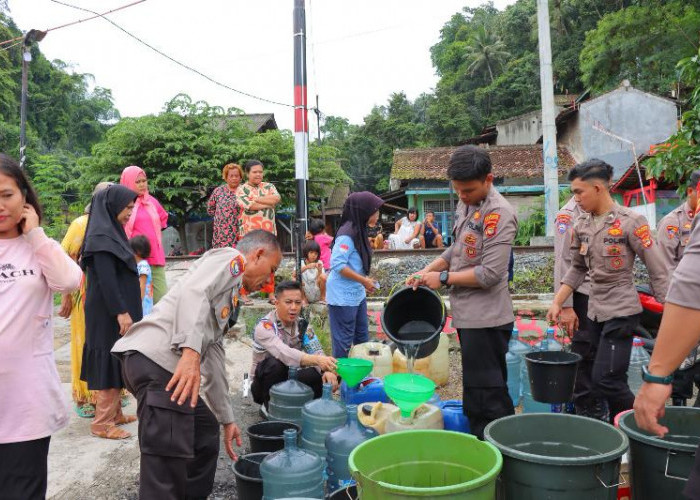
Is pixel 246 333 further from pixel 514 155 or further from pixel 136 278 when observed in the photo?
pixel 514 155

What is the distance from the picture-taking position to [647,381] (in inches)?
72.7

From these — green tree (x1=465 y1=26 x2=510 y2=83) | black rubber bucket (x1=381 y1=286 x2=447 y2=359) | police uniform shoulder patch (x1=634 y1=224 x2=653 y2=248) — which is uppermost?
green tree (x1=465 y1=26 x2=510 y2=83)

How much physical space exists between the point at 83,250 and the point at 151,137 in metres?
15.9

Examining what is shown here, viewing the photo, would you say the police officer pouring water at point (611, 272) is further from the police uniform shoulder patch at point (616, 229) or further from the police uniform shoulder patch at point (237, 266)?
the police uniform shoulder patch at point (237, 266)

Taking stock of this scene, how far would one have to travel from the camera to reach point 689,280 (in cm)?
170

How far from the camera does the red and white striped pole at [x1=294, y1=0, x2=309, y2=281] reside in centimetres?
582

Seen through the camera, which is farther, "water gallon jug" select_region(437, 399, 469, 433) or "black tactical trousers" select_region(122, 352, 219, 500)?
"water gallon jug" select_region(437, 399, 469, 433)

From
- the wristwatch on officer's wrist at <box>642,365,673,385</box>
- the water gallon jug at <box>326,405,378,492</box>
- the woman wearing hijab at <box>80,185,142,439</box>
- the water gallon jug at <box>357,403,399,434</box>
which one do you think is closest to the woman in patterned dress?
the woman wearing hijab at <box>80,185,142,439</box>

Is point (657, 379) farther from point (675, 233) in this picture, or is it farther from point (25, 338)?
point (675, 233)

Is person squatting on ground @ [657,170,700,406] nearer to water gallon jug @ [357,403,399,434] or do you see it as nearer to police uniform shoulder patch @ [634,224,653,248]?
police uniform shoulder patch @ [634,224,653,248]

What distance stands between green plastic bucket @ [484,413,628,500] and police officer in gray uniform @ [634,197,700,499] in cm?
26

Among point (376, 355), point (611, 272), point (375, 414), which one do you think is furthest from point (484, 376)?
point (376, 355)

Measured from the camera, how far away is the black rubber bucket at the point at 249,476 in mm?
2910

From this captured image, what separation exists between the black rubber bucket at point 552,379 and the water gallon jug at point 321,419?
1324 millimetres
